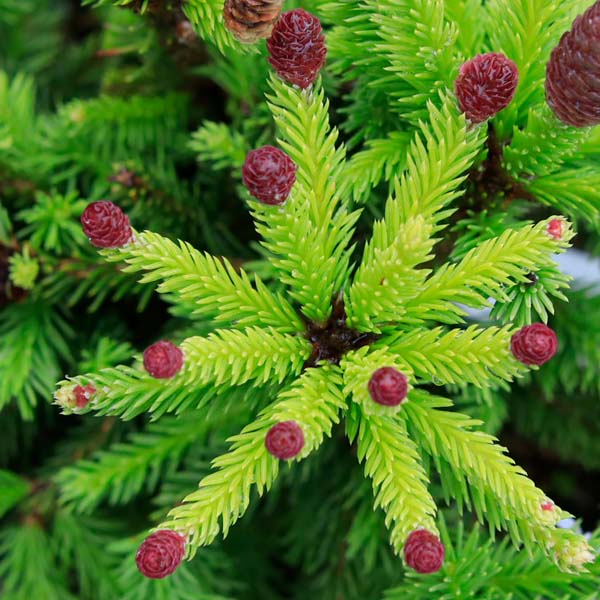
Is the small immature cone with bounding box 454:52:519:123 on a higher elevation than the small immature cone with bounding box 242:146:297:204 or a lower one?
higher

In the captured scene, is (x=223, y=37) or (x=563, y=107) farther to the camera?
(x=223, y=37)

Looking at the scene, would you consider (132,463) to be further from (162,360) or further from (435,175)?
(435,175)

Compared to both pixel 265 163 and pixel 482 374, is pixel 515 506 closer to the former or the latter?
pixel 482 374

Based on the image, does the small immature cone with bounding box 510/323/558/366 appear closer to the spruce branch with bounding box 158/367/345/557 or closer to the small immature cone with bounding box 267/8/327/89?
the spruce branch with bounding box 158/367/345/557

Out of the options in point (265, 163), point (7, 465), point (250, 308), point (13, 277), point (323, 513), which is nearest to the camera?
point (265, 163)

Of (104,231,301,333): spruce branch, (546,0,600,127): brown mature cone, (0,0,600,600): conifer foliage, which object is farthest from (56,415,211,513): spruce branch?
(546,0,600,127): brown mature cone

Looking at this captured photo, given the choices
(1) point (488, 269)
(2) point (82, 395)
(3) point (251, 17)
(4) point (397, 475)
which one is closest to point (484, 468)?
(4) point (397, 475)

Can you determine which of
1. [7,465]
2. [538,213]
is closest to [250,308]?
[538,213]

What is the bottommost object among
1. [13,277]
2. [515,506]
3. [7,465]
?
[7,465]
